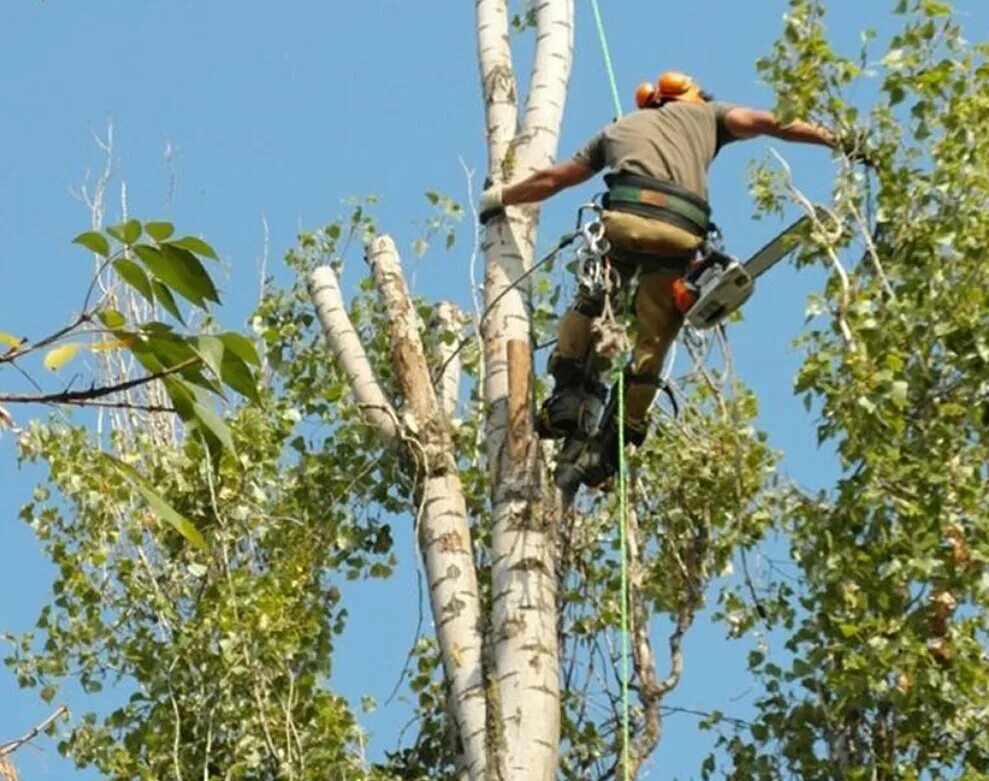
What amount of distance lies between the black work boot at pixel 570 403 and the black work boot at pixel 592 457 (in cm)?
4

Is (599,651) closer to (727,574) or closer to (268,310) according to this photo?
(727,574)

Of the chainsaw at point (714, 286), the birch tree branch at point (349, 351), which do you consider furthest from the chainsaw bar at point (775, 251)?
the birch tree branch at point (349, 351)

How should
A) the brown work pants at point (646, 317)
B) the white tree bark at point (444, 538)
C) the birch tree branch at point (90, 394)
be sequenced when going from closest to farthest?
the birch tree branch at point (90, 394), the white tree bark at point (444, 538), the brown work pants at point (646, 317)

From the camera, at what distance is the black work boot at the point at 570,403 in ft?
25.4

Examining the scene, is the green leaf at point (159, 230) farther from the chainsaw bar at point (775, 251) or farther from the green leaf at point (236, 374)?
the chainsaw bar at point (775, 251)

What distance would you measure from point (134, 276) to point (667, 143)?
506 cm

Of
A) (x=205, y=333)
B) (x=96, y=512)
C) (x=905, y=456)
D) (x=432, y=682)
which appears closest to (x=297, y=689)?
(x=432, y=682)

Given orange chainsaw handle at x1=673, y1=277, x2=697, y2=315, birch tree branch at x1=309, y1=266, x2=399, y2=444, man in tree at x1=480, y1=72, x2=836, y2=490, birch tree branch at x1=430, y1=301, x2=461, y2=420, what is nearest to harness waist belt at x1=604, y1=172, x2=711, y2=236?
man in tree at x1=480, y1=72, x2=836, y2=490

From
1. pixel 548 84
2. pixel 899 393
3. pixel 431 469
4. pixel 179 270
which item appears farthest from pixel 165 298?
pixel 548 84

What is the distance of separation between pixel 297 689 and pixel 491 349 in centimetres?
146

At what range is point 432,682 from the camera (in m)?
8.75

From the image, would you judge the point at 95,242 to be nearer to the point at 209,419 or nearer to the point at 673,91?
the point at 209,419

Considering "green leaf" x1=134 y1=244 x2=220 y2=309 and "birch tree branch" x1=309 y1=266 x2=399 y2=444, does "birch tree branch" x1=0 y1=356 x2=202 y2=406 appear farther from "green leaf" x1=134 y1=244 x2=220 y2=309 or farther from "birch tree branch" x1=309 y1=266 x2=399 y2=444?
"birch tree branch" x1=309 y1=266 x2=399 y2=444

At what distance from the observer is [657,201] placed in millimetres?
7734
